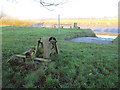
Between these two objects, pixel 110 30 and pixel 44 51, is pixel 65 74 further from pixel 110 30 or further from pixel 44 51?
pixel 110 30

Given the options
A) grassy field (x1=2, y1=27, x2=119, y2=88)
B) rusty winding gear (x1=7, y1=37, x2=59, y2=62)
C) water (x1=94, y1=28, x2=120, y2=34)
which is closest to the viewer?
grassy field (x1=2, y1=27, x2=119, y2=88)

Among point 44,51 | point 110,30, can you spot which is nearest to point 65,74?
point 44,51

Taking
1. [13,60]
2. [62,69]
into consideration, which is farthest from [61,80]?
[13,60]

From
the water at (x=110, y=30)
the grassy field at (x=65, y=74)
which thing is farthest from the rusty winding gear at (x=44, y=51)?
the water at (x=110, y=30)

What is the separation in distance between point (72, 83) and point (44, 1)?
3292 mm

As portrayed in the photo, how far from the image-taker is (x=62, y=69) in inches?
136

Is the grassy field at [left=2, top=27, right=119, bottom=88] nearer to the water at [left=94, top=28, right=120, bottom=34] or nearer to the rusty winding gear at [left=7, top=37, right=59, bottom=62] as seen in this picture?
the rusty winding gear at [left=7, top=37, right=59, bottom=62]

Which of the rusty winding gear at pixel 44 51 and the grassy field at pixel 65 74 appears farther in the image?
the rusty winding gear at pixel 44 51

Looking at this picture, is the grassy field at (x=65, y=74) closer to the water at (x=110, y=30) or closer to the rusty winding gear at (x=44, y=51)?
the rusty winding gear at (x=44, y=51)

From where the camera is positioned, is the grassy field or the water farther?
the water

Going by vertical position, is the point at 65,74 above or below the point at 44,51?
below

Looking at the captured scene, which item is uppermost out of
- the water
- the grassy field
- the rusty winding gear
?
the water

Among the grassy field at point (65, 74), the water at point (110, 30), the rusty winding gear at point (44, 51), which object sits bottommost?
the grassy field at point (65, 74)

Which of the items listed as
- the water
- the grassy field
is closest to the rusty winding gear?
the grassy field
